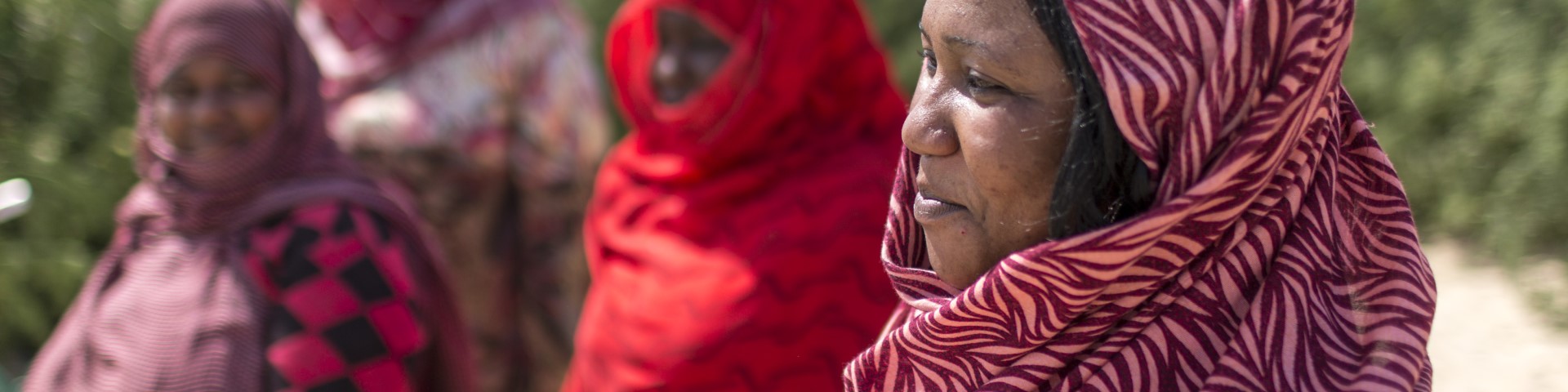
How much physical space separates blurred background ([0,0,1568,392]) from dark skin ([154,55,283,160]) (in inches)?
33.0

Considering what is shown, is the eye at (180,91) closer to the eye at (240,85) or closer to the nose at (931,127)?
the eye at (240,85)

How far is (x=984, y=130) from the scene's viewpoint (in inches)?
52.8

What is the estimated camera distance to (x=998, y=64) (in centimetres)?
132

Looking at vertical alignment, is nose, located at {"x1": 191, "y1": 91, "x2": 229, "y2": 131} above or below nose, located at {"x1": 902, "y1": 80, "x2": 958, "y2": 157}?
below

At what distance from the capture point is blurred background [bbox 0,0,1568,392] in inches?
106

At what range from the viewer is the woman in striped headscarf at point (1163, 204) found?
1.20 metres

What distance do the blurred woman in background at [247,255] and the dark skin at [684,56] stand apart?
64cm

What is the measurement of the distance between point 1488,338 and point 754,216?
60.1 inches

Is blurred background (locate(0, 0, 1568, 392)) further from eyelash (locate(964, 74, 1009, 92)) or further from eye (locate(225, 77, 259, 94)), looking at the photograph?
eyelash (locate(964, 74, 1009, 92))

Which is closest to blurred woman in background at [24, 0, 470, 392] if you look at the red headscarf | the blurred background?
the red headscarf

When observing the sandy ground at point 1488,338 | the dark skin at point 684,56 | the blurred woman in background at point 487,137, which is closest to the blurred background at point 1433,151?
the sandy ground at point 1488,338

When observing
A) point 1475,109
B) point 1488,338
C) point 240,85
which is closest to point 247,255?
point 240,85

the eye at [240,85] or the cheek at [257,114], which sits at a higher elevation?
the eye at [240,85]

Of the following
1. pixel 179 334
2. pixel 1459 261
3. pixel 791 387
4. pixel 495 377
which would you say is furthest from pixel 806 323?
pixel 495 377
